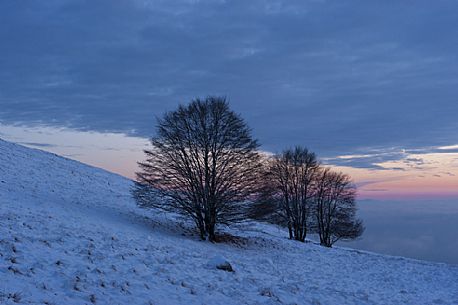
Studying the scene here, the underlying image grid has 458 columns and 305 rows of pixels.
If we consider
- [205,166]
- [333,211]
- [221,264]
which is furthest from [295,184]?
[221,264]

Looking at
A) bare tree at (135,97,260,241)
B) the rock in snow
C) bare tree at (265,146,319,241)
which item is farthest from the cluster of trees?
bare tree at (265,146,319,241)

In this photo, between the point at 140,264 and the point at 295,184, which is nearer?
the point at 140,264

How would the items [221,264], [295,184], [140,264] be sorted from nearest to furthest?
1. [140,264]
2. [221,264]
3. [295,184]

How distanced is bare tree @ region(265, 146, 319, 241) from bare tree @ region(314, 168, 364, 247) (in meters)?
2.22

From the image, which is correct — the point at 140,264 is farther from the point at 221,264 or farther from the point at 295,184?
the point at 295,184

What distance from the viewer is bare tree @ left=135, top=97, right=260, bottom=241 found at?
26859 millimetres

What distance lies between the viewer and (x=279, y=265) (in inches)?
872

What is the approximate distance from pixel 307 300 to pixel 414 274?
46.7 ft

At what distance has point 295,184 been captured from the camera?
4259cm

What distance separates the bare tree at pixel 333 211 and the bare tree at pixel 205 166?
19.8 meters

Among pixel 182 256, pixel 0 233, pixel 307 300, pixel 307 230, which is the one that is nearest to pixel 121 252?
pixel 182 256

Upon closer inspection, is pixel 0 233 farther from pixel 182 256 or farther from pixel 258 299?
pixel 258 299

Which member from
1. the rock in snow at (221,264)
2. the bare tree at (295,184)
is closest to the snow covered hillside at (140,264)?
the rock in snow at (221,264)

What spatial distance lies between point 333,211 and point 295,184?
6.25 m
